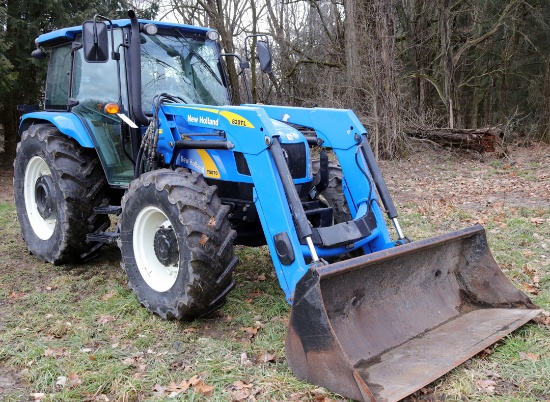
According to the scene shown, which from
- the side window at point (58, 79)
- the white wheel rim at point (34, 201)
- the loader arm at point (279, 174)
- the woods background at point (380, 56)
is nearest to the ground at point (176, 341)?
the white wheel rim at point (34, 201)

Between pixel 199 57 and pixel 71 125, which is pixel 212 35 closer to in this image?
pixel 199 57

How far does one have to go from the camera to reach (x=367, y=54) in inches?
521

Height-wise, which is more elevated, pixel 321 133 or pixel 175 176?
pixel 321 133

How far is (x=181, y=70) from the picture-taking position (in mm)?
5285

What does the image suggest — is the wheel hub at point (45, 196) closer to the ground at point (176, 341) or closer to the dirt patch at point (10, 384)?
the ground at point (176, 341)

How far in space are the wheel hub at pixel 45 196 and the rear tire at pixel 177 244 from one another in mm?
1594

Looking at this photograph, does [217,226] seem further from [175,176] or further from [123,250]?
[123,250]

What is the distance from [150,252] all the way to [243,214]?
0.87 m

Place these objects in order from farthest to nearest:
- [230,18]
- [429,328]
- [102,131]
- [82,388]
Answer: [230,18] < [102,131] < [429,328] < [82,388]

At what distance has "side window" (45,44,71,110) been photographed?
5.86 m

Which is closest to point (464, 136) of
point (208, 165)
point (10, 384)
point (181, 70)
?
point (181, 70)

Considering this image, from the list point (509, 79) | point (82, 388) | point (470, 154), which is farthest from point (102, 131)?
point (509, 79)

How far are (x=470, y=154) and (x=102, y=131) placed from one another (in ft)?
35.3

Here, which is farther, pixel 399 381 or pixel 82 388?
pixel 82 388
